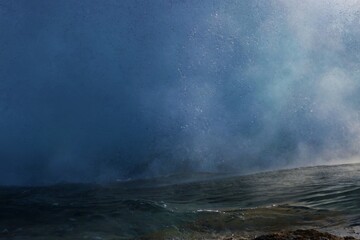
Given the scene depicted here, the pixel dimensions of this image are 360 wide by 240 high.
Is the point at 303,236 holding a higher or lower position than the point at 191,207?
lower

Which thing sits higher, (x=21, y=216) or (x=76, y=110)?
(x=76, y=110)

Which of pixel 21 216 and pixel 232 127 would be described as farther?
pixel 232 127

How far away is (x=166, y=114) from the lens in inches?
529

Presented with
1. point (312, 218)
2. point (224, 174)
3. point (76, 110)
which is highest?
point (76, 110)

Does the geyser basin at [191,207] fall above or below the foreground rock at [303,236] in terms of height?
above

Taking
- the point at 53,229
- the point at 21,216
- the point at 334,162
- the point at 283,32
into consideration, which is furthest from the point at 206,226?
the point at 283,32

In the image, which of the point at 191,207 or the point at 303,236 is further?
the point at 191,207

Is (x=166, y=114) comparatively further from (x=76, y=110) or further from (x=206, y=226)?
(x=206, y=226)

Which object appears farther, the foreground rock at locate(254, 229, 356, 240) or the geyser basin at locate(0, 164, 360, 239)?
the geyser basin at locate(0, 164, 360, 239)

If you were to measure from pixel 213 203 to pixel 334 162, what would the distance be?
4.63m

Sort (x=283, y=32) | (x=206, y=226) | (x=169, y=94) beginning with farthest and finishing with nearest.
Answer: (x=283, y=32) → (x=169, y=94) → (x=206, y=226)

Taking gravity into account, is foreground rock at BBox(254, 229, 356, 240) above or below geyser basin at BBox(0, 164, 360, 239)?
below

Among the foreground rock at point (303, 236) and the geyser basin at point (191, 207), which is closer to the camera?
the foreground rock at point (303, 236)

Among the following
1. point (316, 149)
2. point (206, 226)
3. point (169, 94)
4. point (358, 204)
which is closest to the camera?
point (206, 226)
